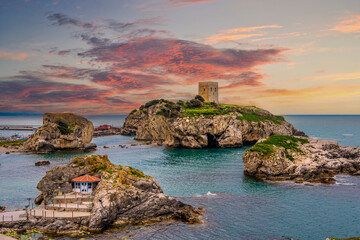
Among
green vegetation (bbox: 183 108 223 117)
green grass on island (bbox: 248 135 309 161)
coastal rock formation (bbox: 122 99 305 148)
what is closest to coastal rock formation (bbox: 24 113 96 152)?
coastal rock formation (bbox: 122 99 305 148)

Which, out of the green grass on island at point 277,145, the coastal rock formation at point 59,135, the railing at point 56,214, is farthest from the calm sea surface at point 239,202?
the coastal rock formation at point 59,135

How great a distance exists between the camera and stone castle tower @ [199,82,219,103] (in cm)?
15112

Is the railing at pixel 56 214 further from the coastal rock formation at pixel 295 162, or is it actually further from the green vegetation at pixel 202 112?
the green vegetation at pixel 202 112

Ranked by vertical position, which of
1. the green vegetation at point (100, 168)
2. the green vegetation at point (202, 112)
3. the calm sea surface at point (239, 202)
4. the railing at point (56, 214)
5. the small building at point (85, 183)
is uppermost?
the green vegetation at point (202, 112)

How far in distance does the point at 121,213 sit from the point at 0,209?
58.3 ft

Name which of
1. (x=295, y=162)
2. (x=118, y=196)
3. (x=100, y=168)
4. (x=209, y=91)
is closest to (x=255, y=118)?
(x=209, y=91)

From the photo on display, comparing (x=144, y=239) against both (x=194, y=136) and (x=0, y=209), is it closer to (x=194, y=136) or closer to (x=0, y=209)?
(x=0, y=209)

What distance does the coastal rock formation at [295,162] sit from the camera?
188 ft

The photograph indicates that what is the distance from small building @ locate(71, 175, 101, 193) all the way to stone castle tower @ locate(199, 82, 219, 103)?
117m

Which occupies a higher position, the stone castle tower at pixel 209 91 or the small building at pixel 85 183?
the stone castle tower at pixel 209 91

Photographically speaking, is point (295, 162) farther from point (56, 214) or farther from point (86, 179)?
point (56, 214)

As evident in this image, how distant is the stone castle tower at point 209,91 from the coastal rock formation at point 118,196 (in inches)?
4429

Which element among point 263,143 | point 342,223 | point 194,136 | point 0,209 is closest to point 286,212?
point 342,223

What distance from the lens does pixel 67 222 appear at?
32.6m
